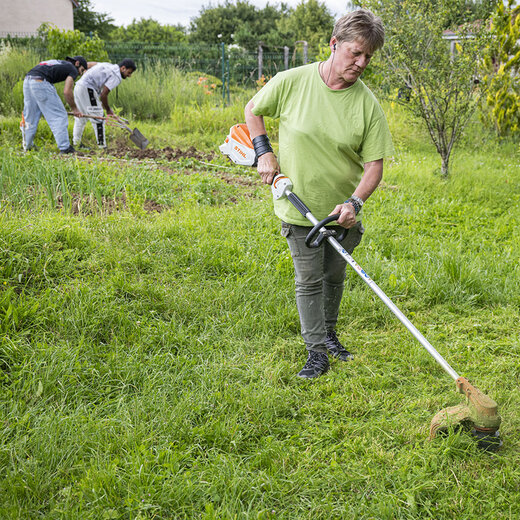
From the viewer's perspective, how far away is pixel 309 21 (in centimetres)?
3553

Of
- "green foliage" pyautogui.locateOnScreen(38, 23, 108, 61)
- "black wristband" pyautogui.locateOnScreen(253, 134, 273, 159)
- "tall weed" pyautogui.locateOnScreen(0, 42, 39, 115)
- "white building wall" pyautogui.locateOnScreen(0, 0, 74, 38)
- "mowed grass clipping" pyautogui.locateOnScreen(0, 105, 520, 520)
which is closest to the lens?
"mowed grass clipping" pyautogui.locateOnScreen(0, 105, 520, 520)

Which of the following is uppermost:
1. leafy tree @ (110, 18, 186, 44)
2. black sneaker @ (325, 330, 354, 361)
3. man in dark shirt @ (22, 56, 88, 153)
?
leafy tree @ (110, 18, 186, 44)

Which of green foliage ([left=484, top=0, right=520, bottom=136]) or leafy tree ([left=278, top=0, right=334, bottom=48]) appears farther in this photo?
leafy tree ([left=278, top=0, right=334, bottom=48])

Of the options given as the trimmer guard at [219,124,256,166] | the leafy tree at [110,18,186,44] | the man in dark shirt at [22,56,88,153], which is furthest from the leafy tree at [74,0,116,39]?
the trimmer guard at [219,124,256,166]

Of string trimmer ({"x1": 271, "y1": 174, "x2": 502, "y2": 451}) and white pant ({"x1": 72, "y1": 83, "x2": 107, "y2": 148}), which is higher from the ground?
white pant ({"x1": 72, "y1": 83, "x2": 107, "y2": 148})

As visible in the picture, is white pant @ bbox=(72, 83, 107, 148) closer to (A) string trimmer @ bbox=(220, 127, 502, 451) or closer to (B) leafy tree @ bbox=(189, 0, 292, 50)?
(A) string trimmer @ bbox=(220, 127, 502, 451)

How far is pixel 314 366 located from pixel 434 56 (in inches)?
208

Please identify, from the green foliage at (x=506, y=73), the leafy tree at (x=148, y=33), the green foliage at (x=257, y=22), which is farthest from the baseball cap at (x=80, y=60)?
the leafy tree at (x=148, y=33)

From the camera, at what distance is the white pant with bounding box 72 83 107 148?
8.88m

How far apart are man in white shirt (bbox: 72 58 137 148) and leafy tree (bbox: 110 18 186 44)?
27749 millimetres

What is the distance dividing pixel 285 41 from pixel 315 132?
2862 centimetres

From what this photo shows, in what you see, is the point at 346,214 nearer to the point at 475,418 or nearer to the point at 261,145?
the point at 261,145

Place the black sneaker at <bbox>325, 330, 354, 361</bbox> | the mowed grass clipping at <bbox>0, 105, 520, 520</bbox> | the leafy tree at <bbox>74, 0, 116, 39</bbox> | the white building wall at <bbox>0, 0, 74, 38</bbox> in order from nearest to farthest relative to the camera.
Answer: the mowed grass clipping at <bbox>0, 105, 520, 520</bbox> → the black sneaker at <bbox>325, 330, 354, 361</bbox> → the white building wall at <bbox>0, 0, 74, 38</bbox> → the leafy tree at <bbox>74, 0, 116, 39</bbox>

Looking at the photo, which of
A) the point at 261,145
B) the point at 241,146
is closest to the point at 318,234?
the point at 261,145
